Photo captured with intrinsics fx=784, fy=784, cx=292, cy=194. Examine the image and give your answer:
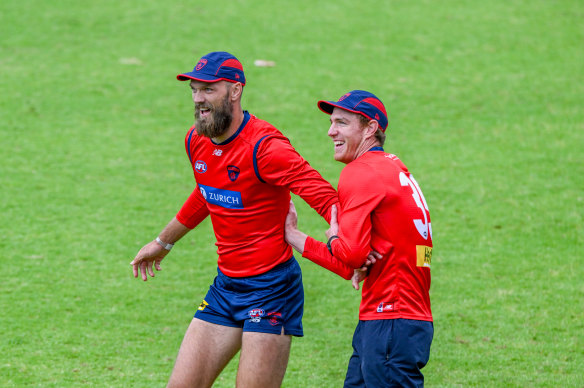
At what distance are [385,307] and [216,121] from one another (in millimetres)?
1614

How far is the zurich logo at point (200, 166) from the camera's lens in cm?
520

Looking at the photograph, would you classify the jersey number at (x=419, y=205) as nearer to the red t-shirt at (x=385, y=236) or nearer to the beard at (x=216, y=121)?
the red t-shirt at (x=385, y=236)

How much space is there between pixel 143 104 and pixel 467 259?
23.9ft

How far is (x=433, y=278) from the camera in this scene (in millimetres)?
9031

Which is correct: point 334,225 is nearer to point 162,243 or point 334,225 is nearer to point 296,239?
point 296,239

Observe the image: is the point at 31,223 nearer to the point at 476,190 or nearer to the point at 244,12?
the point at 476,190

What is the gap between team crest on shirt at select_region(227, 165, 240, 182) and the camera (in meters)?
5.00

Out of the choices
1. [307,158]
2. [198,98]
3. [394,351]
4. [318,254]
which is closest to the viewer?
[394,351]

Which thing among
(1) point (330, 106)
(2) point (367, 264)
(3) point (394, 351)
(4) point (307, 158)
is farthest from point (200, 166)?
(4) point (307, 158)

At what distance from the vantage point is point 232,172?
16.5 ft

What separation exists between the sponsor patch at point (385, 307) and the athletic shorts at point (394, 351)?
0.06 m

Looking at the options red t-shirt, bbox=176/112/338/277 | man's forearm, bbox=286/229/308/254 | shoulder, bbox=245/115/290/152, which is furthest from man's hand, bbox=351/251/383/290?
shoulder, bbox=245/115/290/152

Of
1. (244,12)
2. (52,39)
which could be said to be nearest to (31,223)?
(52,39)

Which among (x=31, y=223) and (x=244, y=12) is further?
(x=244, y=12)
